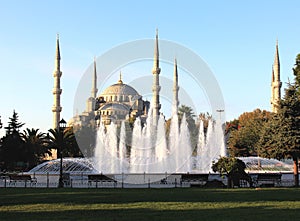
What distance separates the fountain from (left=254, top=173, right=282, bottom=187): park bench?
247 inches

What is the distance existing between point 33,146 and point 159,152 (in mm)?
15444

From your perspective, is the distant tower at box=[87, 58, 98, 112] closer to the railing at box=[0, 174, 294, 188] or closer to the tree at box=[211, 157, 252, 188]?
the railing at box=[0, 174, 294, 188]

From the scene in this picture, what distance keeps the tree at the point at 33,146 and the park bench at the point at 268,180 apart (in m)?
24.5

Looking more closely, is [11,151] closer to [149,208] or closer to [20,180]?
[20,180]

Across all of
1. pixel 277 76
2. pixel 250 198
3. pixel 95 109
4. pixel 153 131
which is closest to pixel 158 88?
pixel 277 76

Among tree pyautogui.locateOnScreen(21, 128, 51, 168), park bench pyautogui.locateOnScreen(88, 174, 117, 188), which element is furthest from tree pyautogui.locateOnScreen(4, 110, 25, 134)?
park bench pyautogui.locateOnScreen(88, 174, 117, 188)

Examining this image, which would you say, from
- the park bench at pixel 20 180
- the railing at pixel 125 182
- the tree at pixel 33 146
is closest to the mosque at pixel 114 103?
the tree at pixel 33 146

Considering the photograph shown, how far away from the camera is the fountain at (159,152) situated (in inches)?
1235

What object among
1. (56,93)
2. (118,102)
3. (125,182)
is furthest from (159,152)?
(118,102)

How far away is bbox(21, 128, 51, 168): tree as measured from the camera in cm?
4312

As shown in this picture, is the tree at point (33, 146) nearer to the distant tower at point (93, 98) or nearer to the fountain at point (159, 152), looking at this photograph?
the fountain at point (159, 152)

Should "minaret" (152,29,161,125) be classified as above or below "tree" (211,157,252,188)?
above

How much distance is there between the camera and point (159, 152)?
3400 cm

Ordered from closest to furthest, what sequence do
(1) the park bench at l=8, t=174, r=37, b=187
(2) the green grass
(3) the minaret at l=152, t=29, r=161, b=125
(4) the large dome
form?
(2) the green grass, (1) the park bench at l=8, t=174, r=37, b=187, (3) the minaret at l=152, t=29, r=161, b=125, (4) the large dome
